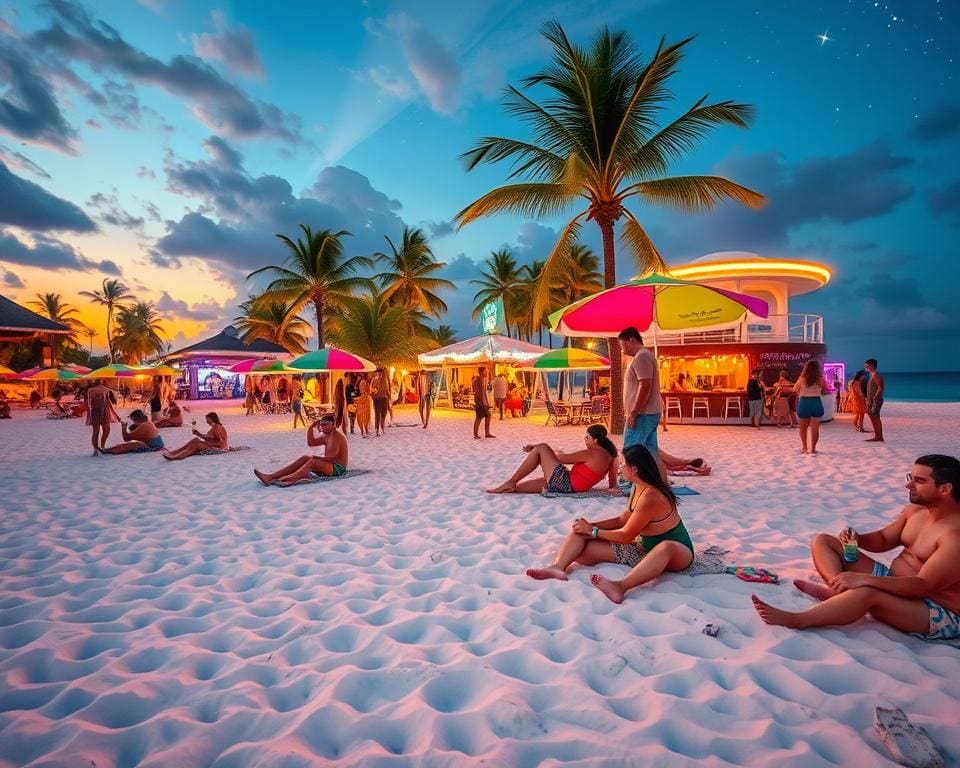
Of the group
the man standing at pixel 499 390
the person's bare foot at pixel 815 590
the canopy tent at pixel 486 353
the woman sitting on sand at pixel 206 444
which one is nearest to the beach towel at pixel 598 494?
the person's bare foot at pixel 815 590

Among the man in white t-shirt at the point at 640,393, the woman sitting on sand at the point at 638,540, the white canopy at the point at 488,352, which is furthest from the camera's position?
the white canopy at the point at 488,352

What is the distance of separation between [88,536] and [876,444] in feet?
41.0

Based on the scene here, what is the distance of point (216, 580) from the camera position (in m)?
3.62

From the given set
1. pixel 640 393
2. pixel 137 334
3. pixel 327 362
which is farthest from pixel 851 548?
pixel 137 334

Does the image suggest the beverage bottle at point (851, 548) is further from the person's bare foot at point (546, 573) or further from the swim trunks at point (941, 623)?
the person's bare foot at point (546, 573)

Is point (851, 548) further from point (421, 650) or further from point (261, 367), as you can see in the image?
point (261, 367)

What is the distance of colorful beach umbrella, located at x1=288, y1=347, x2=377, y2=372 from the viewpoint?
1190 centimetres

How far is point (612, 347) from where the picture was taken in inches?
486

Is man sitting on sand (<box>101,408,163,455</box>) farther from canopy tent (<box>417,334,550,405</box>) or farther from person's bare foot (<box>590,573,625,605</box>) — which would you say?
canopy tent (<box>417,334,550,405</box>)

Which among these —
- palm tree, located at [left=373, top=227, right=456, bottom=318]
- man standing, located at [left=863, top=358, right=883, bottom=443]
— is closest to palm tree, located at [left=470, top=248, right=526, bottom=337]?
palm tree, located at [left=373, top=227, right=456, bottom=318]

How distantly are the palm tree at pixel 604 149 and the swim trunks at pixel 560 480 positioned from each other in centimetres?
696

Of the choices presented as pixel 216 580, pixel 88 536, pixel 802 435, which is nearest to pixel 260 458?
pixel 88 536

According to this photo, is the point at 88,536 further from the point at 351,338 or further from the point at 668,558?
the point at 351,338

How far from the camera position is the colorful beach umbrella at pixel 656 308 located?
7641 mm
